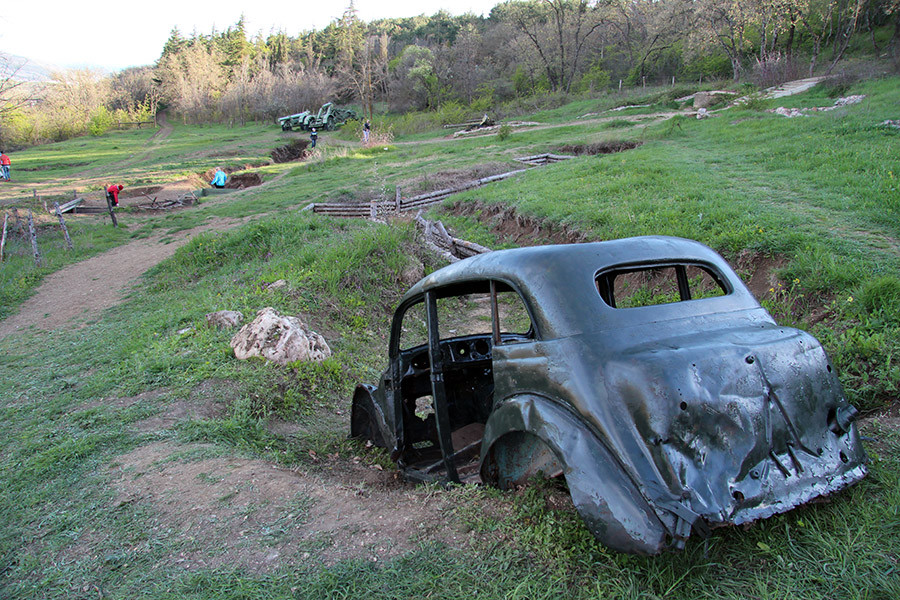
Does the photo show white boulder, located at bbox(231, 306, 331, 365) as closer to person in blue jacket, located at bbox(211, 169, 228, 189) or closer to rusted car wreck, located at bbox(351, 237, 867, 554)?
rusted car wreck, located at bbox(351, 237, 867, 554)

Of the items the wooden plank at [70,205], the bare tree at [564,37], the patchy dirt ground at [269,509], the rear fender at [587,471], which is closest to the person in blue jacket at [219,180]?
the wooden plank at [70,205]

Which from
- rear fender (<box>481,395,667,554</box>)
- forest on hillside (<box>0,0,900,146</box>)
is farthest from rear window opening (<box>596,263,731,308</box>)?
forest on hillside (<box>0,0,900,146</box>)

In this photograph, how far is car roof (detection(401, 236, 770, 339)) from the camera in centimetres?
224

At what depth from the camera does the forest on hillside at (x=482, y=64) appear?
103ft

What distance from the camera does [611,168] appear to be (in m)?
12.0

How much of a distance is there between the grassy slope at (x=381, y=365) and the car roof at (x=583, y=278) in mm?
902

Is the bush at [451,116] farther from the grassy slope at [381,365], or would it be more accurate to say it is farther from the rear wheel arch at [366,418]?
the rear wheel arch at [366,418]

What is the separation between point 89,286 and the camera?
36.6ft

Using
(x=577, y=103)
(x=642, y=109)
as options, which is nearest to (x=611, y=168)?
(x=642, y=109)

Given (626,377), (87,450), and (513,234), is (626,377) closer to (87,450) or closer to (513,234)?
(87,450)

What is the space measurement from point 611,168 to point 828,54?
2951cm

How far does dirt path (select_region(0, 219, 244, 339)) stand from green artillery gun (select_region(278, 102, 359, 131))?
27.9 m

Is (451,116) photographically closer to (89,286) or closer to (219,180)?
(219,180)

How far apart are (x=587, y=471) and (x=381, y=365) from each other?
462cm
